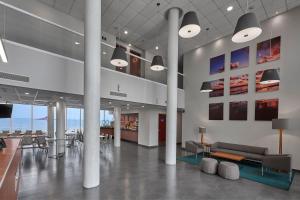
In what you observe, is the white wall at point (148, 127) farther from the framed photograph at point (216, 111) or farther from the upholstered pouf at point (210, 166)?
the upholstered pouf at point (210, 166)

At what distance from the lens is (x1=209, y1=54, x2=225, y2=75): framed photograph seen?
9.02 meters

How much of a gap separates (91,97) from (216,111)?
7.06m

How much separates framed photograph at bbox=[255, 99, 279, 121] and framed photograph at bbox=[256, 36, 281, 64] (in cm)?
186

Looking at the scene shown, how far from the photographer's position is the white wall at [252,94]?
21.4 feet

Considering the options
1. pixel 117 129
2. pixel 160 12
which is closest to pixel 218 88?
pixel 160 12

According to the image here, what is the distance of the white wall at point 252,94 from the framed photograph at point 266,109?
176 mm

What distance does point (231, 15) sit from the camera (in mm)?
7090

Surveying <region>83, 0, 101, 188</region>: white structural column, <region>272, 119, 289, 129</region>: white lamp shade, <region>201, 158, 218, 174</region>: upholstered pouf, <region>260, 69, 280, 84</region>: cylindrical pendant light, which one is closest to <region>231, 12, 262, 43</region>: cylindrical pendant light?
<region>260, 69, 280, 84</region>: cylindrical pendant light

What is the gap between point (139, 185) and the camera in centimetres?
469

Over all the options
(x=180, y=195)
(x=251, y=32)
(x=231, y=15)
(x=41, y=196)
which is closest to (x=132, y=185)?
(x=180, y=195)

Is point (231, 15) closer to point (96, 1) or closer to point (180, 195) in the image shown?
point (96, 1)

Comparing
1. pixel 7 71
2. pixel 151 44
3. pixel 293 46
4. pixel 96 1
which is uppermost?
pixel 151 44

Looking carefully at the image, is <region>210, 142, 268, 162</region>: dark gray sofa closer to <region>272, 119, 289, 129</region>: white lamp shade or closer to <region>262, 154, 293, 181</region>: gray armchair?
<region>262, 154, 293, 181</region>: gray armchair

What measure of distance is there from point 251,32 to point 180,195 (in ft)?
14.3
